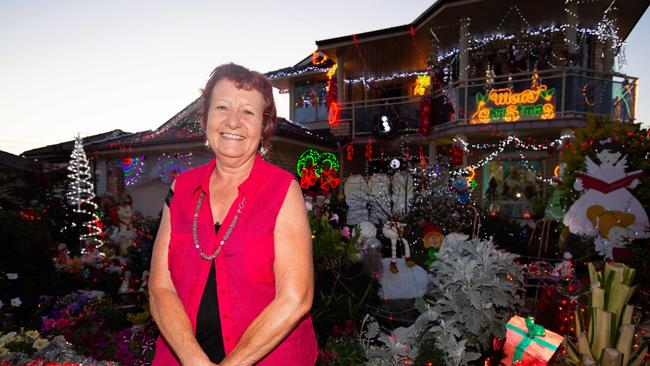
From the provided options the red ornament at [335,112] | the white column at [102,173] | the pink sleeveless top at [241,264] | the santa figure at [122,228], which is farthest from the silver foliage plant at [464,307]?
the white column at [102,173]

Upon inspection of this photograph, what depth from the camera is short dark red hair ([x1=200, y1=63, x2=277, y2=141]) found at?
5.32 ft

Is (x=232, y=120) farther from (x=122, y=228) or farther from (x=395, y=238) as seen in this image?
(x=122, y=228)

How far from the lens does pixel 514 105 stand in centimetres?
1129

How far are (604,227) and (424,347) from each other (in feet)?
18.6

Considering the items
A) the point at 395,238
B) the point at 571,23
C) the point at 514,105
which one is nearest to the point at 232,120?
the point at 395,238

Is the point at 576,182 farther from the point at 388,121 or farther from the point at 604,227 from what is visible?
the point at 388,121

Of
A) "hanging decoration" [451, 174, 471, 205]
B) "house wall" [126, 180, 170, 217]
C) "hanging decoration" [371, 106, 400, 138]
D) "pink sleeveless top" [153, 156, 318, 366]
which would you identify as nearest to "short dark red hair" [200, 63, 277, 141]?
"pink sleeveless top" [153, 156, 318, 366]

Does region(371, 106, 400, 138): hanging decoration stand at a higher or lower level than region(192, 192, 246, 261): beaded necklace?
higher

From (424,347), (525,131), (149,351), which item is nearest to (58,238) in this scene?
(149,351)

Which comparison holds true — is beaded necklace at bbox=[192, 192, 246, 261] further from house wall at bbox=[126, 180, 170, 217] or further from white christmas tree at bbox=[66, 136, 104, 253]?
house wall at bbox=[126, 180, 170, 217]

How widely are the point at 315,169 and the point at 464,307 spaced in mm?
11310

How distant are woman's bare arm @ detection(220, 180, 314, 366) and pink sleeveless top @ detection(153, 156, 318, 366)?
4 centimetres

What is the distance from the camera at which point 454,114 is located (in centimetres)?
1211

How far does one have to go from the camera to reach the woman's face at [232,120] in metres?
1.60
